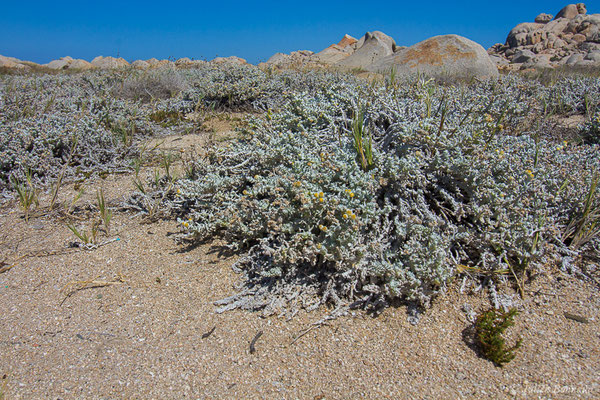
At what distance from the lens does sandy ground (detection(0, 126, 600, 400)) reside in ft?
6.79

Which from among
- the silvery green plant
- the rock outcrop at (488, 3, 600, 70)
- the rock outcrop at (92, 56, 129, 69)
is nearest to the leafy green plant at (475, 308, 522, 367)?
the silvery green plant

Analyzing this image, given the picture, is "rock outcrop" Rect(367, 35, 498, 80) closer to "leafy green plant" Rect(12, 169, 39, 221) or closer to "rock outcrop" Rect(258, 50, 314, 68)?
"rock outcrop" Rect(258, 50, 314, 68)

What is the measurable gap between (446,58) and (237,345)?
1137 cm

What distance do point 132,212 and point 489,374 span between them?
127 inches

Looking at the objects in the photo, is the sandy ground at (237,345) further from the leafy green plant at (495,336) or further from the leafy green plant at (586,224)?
the leafy green plant at (586,224)

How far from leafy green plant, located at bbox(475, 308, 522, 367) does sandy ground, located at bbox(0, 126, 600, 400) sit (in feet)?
0.17

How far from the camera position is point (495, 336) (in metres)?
2.18

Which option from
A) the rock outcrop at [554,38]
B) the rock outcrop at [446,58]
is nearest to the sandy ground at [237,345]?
the rock outcrop at [446,58]

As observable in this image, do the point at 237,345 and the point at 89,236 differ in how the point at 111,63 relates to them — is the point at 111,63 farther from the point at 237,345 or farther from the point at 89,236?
the point at 237,345

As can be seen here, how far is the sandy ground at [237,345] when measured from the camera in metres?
2.07

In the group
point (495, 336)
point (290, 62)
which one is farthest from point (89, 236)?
point (290, 62)

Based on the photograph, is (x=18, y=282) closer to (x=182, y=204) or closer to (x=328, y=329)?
(x=182, y=204)

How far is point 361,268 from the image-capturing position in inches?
101

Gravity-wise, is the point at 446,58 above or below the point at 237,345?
above
